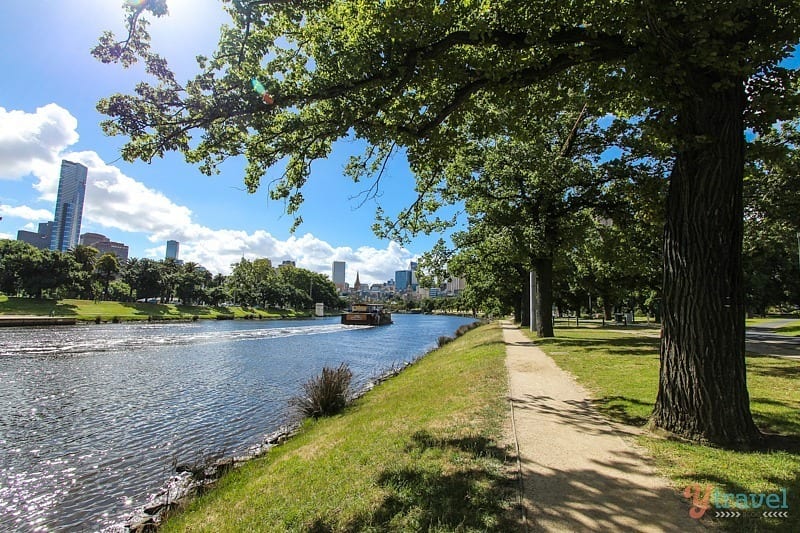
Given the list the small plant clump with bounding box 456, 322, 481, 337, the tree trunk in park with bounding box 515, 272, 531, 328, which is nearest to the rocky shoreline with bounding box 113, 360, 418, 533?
the tree trunk in park with bounding box 515, 272, 531, 328

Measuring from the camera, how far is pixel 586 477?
14.1ft

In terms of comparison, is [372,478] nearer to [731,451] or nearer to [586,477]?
[586,477]

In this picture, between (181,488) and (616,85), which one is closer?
(616,85)

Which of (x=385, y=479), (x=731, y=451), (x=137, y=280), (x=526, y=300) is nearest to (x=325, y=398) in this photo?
(x=385, y=479)

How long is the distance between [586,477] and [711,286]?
303 cm

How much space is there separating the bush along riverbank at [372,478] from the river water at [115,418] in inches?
52.6

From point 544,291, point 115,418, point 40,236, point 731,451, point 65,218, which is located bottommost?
point 115,418

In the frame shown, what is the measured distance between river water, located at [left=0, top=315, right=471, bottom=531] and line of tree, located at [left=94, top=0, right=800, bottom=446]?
6.01 m

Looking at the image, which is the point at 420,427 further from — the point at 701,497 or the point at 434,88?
the point at 434,88

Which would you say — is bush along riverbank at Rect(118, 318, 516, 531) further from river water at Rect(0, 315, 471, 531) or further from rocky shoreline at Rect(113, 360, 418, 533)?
river water at Rect(0, 315, 471, 531)

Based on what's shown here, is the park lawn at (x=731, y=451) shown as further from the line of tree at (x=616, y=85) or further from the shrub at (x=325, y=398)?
the shrub at (x=325, y=398)

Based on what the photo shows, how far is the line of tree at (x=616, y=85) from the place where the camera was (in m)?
5.08

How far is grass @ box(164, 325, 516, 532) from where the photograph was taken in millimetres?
3816

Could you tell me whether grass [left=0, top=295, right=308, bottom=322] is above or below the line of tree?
below
